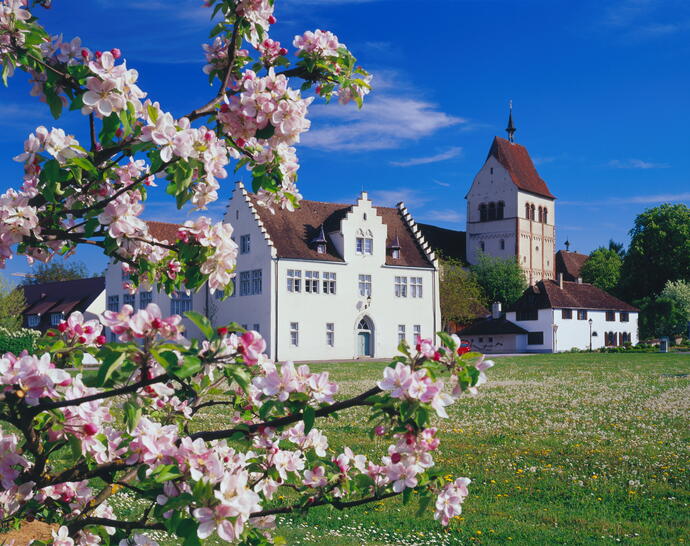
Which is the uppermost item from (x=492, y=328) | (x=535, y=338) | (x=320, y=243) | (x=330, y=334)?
(x=320, y=243)

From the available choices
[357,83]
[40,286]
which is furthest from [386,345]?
[357,83]

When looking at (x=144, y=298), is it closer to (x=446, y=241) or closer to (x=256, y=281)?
(x=256, y=281)

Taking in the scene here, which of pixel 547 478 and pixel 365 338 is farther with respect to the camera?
pixel 365 338

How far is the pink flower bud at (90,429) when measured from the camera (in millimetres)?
3859

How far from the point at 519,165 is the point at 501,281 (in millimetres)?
21344

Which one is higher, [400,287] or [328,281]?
[328,281]

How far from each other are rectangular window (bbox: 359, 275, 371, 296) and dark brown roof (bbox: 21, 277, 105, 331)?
26944mm

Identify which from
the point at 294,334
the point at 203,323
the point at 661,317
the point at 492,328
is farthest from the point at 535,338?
the point at 203,323

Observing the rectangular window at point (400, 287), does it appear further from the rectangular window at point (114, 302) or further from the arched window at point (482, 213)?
the arched window at point (482, 213)

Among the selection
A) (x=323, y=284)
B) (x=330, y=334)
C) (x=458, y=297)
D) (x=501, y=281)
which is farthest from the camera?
(x=501, y=281)

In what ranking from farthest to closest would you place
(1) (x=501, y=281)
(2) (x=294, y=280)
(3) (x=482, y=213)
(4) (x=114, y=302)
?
(3) (x=482, y=213) → (1) (x=501, y=281) → (4) (x=114, y=302) → (2) (x=294, y=280)

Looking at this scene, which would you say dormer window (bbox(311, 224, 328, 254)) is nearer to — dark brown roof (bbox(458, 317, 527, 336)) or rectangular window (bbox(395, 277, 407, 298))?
rectangular window (bbox(395, 277, 407, 298))

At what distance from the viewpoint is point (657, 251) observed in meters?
90.4

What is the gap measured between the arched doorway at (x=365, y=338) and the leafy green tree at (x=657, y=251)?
4909 centimetres
